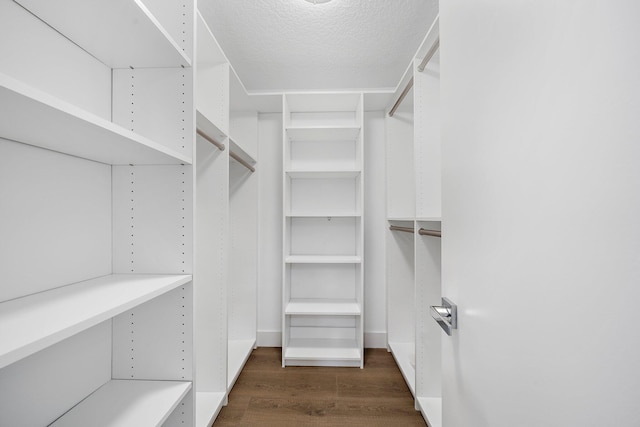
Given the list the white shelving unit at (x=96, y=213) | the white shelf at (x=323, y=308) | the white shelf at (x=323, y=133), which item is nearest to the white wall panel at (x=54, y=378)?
the white shelving unit at (x=96, y=213)

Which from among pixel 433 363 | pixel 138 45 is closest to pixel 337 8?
pixel 138 45

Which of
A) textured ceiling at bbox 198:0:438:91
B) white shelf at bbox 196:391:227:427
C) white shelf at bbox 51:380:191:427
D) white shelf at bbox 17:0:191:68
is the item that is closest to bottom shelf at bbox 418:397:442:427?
white shelf at bbox 196:391:227:427

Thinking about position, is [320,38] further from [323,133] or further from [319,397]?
[319,397]

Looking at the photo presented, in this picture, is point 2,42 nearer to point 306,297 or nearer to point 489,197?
point 489,197

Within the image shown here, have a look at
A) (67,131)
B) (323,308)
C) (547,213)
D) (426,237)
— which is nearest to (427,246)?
(426,237)

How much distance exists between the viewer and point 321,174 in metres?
2.43

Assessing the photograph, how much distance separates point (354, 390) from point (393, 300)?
30.9 inches

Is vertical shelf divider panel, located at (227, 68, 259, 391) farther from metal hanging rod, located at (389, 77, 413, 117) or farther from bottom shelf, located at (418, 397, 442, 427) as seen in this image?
bottom shelf, located at (418, 397, 442, 427)

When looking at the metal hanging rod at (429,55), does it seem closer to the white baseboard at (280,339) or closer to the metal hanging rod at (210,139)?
the metal hanging rod at (210,139)

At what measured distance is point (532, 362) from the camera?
1.64 feet

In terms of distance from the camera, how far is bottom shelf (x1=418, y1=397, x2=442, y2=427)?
4.93ft

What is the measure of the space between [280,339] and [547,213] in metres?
2.46

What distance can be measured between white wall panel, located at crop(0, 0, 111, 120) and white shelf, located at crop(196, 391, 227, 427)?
1411 millimetres

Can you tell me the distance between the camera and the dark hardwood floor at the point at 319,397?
164 cm
